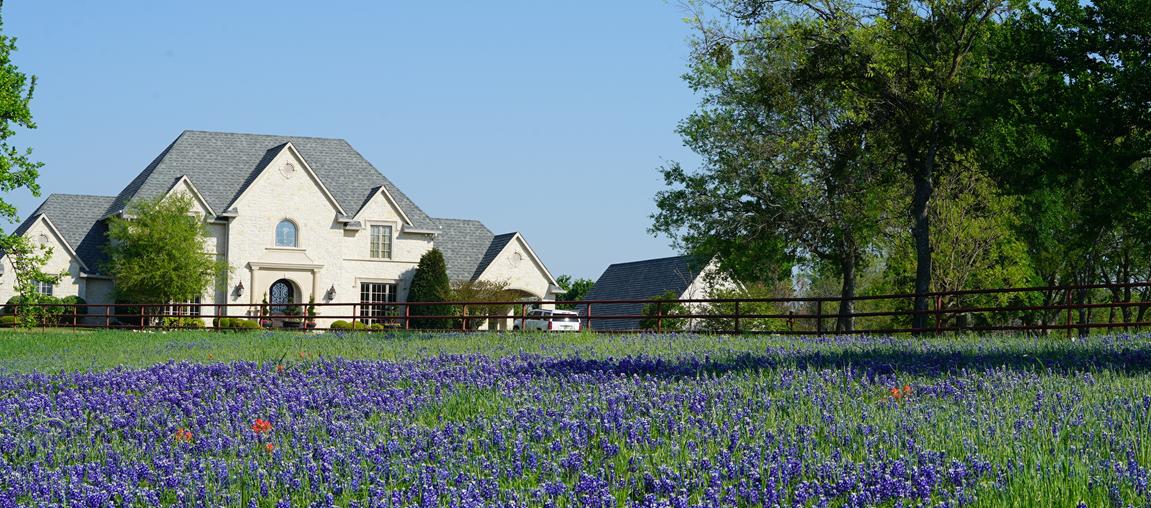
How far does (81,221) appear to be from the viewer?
5725 cm

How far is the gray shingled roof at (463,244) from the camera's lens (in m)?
62.9

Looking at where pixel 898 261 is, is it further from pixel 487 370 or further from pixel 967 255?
pixel 487 370

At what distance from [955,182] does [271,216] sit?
31975mm

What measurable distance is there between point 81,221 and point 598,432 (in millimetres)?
55867

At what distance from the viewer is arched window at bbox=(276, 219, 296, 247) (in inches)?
2131

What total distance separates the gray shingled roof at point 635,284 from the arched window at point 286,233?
17850 millimetres

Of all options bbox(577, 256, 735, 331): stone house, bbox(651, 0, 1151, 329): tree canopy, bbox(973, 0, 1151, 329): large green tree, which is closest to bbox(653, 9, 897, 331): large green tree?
bbox(651, 0, 1151, 329): tree canopy

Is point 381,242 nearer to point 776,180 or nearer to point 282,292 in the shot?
point 282,292

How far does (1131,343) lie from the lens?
1546cm

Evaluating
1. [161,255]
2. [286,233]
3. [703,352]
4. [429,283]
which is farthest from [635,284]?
[703,352]

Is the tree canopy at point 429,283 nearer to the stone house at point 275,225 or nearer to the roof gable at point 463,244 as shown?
the stone house at point 275,225

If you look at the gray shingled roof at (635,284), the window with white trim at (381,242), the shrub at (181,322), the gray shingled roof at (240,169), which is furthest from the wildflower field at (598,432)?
the gray shingled roof at (635,284)

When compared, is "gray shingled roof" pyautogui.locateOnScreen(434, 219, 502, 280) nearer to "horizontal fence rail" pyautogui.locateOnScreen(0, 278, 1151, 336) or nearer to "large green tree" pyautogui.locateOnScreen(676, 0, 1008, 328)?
"horizontal fence rail" pyautogui.locateOnScreen(0, 278, 1151, 336)

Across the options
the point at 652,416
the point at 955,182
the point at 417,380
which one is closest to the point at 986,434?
the point at 652,416
